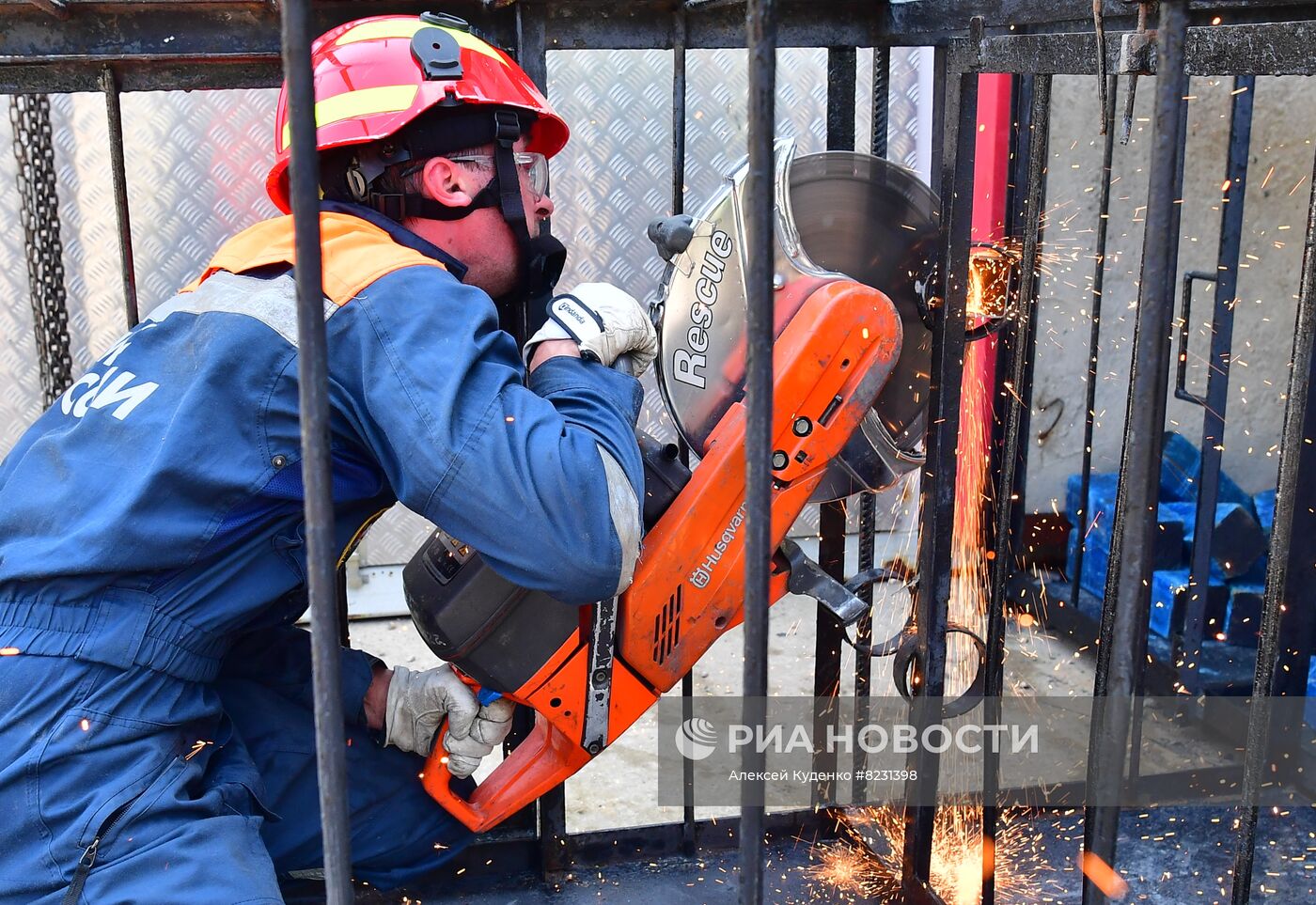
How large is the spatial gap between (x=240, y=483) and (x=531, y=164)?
2.78 ft

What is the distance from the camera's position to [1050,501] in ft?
16.3

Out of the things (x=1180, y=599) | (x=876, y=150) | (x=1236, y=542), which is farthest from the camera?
(x=1180, y=599)

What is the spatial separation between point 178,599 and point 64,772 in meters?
0.31

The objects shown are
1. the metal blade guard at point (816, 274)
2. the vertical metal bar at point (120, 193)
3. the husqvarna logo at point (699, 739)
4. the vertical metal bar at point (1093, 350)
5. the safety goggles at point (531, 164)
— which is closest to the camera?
the safety goggles at point (531, 164)

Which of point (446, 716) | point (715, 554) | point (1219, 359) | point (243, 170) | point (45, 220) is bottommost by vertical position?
point (446, 716)

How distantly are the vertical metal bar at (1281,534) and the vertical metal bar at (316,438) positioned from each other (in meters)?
1.36

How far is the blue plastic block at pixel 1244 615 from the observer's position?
391 centimetres

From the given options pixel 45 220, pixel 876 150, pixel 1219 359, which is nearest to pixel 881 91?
pixel 876 150

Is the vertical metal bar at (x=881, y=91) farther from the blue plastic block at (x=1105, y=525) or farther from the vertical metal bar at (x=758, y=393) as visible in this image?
the blue plastic block at (x=1105, y=525)

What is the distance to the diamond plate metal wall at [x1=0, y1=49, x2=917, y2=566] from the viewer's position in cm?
452

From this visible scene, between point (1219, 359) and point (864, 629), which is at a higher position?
point (1219, 359)

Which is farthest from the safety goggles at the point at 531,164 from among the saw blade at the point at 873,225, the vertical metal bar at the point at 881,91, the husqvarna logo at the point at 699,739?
the husqvarna logo at the point at 699,739

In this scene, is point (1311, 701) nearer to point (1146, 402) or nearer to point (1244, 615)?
point (1244, 615)

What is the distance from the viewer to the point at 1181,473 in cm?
439
